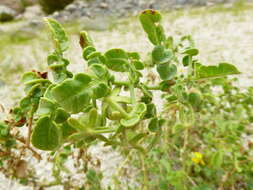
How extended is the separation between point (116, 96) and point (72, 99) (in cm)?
6

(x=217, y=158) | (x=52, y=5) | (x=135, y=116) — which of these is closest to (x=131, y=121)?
(x=135, y=116)

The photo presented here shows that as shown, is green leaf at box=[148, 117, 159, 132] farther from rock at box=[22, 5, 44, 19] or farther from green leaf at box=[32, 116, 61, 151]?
rock at box=[22, 5, 44, 19]

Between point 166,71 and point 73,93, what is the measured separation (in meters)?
0.13

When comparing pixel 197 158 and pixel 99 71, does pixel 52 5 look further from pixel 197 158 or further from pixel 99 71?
pixel 99 71

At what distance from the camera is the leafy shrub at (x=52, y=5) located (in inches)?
238

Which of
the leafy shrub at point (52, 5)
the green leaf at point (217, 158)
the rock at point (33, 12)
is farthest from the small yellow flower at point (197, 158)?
the rock at point (33, 12)

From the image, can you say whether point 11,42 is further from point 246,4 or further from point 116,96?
point 116,96

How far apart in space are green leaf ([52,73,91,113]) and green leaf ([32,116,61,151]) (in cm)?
2

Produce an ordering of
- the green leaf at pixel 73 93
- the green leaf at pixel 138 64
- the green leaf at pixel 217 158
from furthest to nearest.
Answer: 1. the green leaf at pixel 217 158
2. the green leaf at pixel 138 64
3. the green leaf at pixel 73 93

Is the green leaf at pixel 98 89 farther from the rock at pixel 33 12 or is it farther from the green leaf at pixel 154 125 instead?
the rock at pixel 33 12

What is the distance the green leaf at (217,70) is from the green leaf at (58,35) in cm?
16

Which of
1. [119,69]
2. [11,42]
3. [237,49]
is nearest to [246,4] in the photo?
[237,49]

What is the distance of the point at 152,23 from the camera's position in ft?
1.04

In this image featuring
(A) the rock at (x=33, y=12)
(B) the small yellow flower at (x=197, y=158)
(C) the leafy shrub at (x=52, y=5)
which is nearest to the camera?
(B) the small yellow flower at (x=197, y=158)
